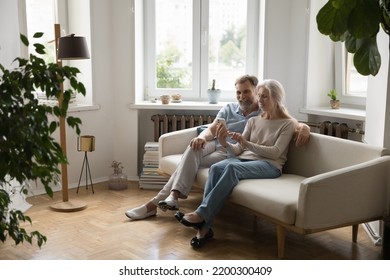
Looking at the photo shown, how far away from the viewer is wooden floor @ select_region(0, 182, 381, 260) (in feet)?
11.1

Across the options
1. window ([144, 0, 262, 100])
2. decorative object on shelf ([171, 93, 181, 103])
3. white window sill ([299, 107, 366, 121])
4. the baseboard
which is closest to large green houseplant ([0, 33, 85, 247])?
the baseboard

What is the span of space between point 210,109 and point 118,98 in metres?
0.91

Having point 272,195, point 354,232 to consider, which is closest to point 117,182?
point 272,195

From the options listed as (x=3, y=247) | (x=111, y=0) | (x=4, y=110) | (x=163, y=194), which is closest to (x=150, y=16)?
(x=111, y=0)

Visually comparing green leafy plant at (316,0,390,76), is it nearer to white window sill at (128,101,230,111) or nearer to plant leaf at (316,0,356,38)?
plant leaf at (316,0,356,38)

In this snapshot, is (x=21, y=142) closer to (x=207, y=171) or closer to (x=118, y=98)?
(x=207, y=171)

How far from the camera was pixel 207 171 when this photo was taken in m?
3.89

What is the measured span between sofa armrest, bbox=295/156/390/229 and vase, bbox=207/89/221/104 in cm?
220

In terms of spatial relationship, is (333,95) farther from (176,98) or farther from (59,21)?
(59,21)

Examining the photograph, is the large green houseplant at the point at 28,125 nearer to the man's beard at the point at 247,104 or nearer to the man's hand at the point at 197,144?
the man's hand at the point at 197,144

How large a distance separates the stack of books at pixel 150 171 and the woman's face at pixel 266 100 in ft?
4.55

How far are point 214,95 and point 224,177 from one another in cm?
178

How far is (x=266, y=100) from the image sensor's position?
3805 millimetres

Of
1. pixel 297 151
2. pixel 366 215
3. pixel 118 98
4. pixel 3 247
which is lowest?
pixel 3 247
